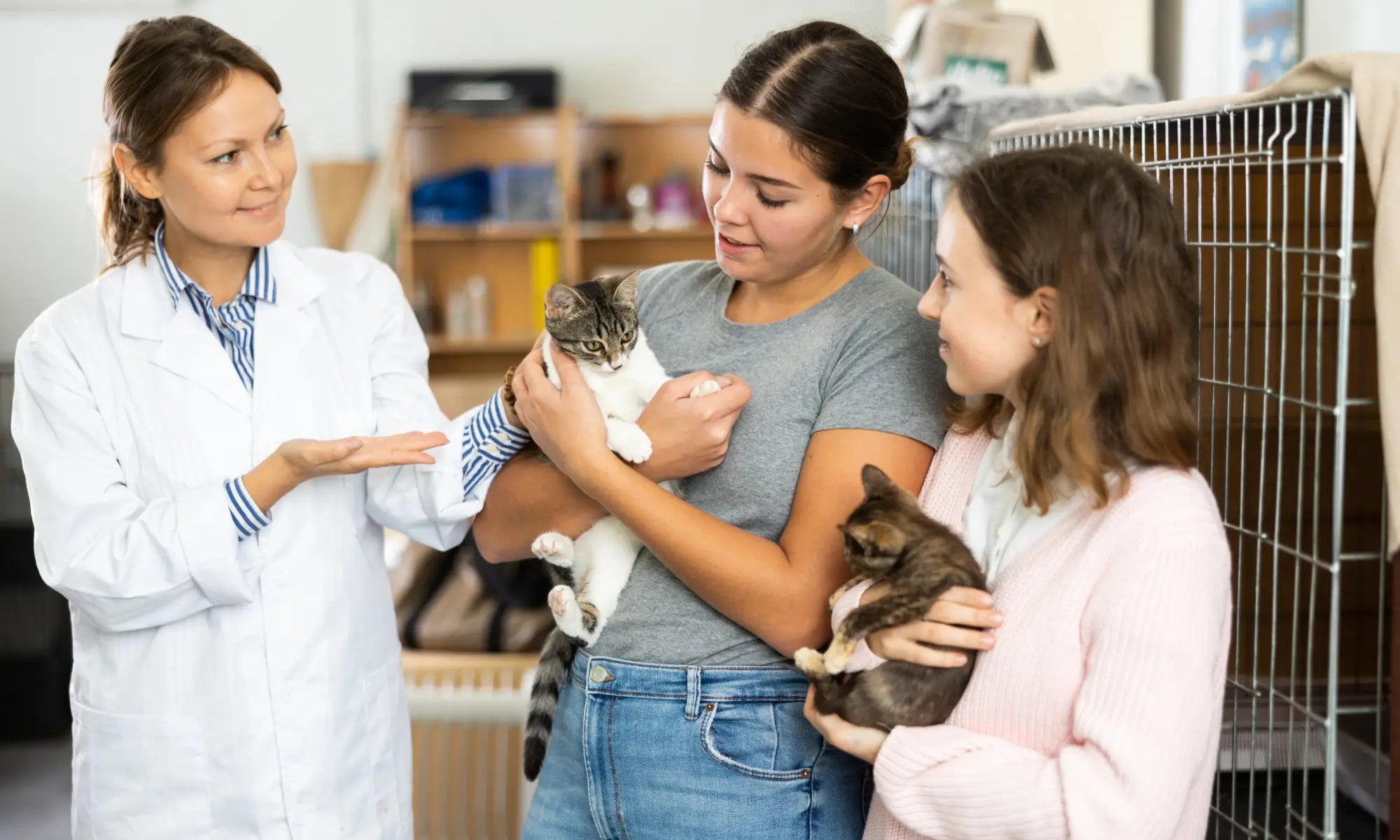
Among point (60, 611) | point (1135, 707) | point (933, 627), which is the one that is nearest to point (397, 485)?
point (933, 627)

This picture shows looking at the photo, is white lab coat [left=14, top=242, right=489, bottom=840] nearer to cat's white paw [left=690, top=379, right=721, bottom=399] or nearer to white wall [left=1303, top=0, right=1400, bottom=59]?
cat's white paw [left=690, top=379, right=721, bottom=399]

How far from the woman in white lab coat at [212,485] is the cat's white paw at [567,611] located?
203 millimetres

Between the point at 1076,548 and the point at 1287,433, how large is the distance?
39.7 inches

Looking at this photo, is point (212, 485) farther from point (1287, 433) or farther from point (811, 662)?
point (1287, 433)

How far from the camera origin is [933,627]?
1.18 m

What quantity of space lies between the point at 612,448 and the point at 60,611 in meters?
1.81

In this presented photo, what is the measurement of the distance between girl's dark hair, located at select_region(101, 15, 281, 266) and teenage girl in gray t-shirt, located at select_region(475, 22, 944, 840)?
578 mm

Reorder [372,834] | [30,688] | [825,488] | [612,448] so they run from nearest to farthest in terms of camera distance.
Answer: [825,488], [612,448], [372,834], [30,688]

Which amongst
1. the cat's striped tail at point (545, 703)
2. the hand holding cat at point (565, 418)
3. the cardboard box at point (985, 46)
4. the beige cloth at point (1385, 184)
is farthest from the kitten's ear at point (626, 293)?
the cardboard box at point (985, 46)

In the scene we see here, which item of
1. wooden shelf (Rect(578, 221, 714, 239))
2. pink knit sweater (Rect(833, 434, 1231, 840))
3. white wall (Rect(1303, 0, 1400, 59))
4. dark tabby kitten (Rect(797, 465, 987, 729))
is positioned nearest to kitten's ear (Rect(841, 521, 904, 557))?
dark tabby kitten (Rect(797, 465, 987, 729))

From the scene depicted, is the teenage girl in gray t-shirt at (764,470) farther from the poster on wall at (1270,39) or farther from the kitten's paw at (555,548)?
the poster on wall at (1270,39)

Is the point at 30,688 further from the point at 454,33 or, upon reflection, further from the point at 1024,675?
the point at 454,33

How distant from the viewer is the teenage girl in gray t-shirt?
1.31 meters

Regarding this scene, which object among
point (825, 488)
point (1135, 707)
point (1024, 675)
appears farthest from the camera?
point (825, 488)
